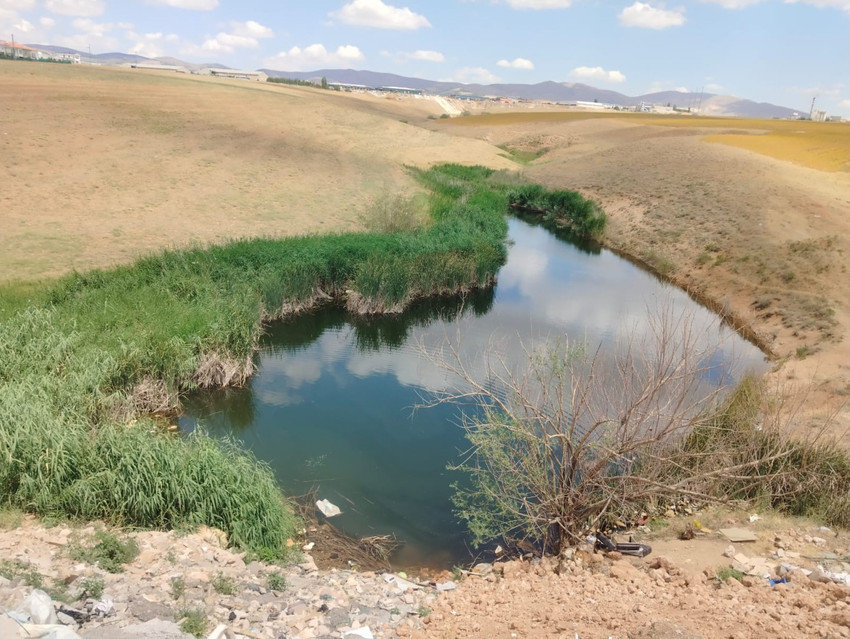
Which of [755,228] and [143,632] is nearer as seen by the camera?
[143,632]

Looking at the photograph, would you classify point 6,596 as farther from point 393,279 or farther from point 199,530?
point 393,279

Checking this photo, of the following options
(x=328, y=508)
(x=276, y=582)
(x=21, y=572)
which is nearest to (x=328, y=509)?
Result: (x=328, y=508)

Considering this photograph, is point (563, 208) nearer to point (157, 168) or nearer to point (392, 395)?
point (157, 168)

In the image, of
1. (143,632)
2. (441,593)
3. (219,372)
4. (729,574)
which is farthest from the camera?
(219,372)

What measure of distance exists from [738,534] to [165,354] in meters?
9.41

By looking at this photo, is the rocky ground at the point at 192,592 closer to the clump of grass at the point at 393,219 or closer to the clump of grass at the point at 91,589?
the clump of grass at the point at 91,589

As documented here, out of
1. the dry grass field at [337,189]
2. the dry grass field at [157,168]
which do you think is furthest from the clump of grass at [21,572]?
the dry grass field at [157,168]

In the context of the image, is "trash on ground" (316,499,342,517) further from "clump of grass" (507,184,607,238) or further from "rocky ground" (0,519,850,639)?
"clump of grass" (507,184,607,238)

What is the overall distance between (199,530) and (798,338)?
51.1 ft

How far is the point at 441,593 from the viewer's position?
265 inches

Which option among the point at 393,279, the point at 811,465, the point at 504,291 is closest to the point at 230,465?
the point at 811,465

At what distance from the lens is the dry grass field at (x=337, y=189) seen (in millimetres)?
17688

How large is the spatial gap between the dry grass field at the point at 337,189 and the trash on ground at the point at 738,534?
2.97 metres

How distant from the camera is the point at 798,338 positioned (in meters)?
16.2
